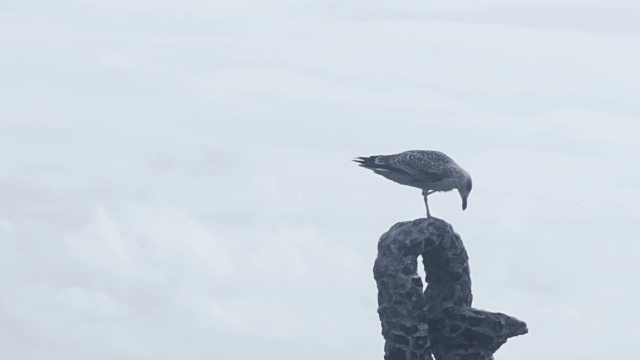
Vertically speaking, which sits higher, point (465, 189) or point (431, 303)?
point (465, 189)

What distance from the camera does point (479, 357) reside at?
23672 mm

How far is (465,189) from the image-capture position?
25312 mm

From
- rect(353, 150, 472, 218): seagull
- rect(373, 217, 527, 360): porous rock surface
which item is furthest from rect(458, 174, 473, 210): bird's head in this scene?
rect(373, 217, 527, 360): porous rock surface

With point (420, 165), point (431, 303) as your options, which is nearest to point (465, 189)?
point (420, 165)

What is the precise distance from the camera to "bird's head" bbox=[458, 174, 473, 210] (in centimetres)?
2522

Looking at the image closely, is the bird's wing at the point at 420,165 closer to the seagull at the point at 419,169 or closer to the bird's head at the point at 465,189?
the seagull at the point at 419,169

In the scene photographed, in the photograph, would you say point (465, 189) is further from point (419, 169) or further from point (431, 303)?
point (431, 303)

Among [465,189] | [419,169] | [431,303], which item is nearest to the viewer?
[431,303]

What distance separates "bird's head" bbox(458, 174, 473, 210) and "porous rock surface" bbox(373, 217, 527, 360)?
164 centimetres

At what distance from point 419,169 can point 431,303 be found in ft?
8.32

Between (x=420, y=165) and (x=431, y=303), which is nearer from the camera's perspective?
(x=431, y=303)

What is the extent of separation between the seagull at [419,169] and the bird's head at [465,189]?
9.0 inches

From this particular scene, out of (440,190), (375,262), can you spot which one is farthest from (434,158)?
(375,262)

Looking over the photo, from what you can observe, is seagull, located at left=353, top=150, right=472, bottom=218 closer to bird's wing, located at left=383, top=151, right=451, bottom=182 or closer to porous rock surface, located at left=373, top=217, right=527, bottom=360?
bird's wing, located at left=383, top=151, right=451, bottom=182
